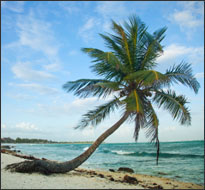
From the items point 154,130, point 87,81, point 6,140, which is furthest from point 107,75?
point 6,140

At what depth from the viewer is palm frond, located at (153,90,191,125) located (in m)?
8.20

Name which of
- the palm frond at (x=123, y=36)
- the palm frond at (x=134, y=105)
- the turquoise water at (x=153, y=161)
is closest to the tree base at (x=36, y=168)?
the palm frond at (x=134, y=105)

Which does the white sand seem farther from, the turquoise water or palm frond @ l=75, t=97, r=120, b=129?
the turquoise water

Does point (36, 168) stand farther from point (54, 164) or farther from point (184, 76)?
point (184, 76)

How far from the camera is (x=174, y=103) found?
833cm

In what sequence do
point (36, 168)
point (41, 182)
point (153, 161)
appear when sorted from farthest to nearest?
1. point (153, 161)
2. point (36, 168)
3. point (41, 182)

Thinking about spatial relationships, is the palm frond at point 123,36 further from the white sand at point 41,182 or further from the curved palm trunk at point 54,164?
the white sand at point 41,182

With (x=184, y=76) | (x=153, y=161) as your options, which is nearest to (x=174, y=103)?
(x=184, y=76)

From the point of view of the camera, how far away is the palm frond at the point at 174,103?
820cm

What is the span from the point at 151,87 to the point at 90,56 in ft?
9.89

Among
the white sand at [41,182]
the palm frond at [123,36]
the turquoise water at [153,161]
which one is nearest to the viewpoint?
the white sand at [41,182]

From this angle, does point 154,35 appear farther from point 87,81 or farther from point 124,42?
point 87,81

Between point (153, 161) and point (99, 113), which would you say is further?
point (153, 161)

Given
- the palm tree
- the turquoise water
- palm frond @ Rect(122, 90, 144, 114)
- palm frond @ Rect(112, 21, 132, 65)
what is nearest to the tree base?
the palm tree
